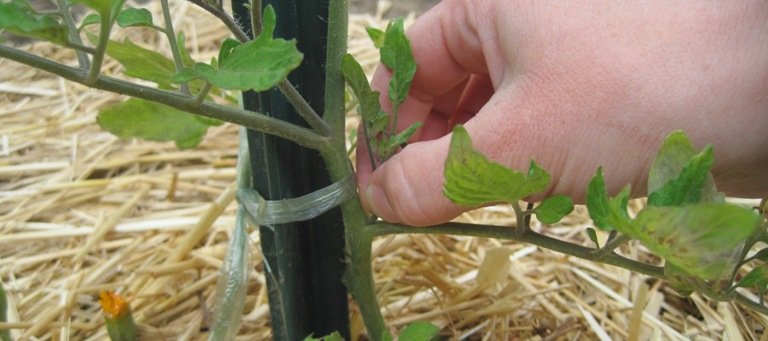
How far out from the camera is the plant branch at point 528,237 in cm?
56

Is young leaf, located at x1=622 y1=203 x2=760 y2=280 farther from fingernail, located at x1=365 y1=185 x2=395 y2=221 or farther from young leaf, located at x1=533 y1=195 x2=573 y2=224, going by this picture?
fingernail, located at x1=365 y1=185 x2=395 y2=221

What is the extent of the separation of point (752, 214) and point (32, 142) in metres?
1.22

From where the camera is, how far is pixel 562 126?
0.58 meters

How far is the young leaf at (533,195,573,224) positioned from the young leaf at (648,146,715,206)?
0.08 meters

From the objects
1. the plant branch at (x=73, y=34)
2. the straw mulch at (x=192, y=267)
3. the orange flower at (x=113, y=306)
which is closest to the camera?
the plant branch at (x=73, y=34)

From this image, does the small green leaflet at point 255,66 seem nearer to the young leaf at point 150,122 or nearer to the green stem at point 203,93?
the green stem at point 203,93

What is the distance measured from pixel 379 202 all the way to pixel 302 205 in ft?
0.22

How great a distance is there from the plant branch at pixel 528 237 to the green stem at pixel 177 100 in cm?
9

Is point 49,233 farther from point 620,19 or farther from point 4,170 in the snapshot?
point 620,19

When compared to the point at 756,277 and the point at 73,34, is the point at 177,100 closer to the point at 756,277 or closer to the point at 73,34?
the point at 73,34

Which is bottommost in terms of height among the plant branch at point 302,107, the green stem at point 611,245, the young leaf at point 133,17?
the green stem at point 611,245

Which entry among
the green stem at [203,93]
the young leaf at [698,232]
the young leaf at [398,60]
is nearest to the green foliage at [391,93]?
the young leaf at [398,60]

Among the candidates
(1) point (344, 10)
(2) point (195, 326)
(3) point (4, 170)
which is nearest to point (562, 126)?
(1) point (344, 10)

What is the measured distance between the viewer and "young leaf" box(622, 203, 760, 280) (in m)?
0.38
